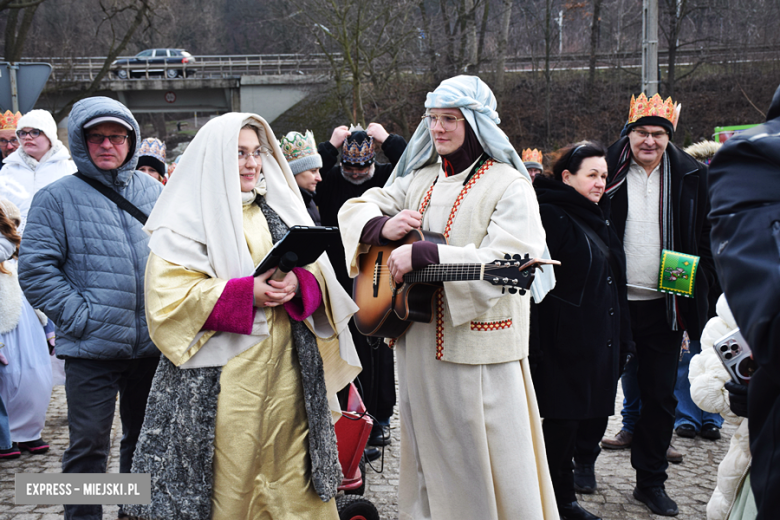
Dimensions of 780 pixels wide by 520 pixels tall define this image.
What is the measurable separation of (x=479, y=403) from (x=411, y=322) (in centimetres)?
49

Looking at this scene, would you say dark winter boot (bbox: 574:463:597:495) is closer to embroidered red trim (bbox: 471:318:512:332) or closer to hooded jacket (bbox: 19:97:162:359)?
embroidered red trim (bbox: 471:318:512:332)

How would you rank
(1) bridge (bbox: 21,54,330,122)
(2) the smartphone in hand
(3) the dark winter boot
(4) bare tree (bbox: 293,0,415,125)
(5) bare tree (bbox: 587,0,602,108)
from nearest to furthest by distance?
(2) the smartphone in hand → (3) the dark winter boot → (4) bare tree (bbox: 293,0,415,125) → (5) bare tree (bbox: 587,0,602,108) → (1) bridge (bbox: 21,54,330,122)

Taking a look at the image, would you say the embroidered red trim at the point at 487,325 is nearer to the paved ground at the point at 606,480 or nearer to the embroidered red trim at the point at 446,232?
the embroidered red trim at the point at 446,232

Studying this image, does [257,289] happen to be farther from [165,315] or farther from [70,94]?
[70,94]

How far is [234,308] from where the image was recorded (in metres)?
2.74

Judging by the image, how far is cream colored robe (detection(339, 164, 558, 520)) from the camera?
300cm

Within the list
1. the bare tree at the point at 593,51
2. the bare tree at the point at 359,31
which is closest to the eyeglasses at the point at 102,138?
the bare tree at the point at 359,31

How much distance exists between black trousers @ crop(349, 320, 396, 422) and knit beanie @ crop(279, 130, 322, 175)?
122cm

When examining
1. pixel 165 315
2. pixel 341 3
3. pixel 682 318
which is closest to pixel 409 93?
pixel 341 3

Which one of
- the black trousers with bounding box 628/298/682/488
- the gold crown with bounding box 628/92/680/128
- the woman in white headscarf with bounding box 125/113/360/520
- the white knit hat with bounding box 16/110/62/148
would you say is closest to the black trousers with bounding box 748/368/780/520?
the woman in white headscarf with bounding box 125/113/360/520

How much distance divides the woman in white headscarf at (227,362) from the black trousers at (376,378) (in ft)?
7.40

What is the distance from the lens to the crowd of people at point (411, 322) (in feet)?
9.07

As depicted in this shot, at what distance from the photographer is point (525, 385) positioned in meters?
3.27

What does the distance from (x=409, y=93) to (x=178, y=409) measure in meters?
22.4
